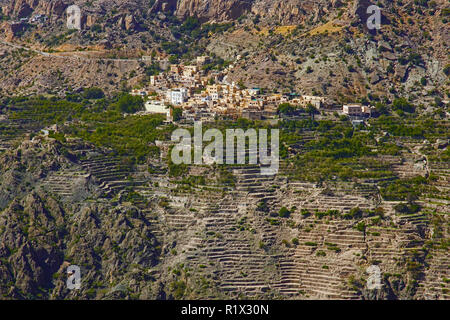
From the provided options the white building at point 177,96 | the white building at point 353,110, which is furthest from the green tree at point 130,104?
the white building at point 353,110

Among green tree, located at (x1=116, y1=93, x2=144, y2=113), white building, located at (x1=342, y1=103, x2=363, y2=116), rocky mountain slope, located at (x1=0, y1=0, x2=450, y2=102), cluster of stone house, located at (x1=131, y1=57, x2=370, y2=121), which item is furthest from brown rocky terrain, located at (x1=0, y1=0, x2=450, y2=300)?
green tree, located at (x1=116, y1=93, x2=144, y2=113)

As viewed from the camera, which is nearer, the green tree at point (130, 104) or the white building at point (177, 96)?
the white building at point (177, 96)

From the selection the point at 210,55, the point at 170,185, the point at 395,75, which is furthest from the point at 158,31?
the point at 170,185

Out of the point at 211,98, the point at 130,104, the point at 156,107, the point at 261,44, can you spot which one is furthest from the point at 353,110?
the point at 130,104

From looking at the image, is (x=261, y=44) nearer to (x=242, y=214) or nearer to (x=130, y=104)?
(x=130, y=104)

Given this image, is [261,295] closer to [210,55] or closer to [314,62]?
[314,62]

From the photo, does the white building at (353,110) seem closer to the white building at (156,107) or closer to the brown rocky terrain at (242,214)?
the brown rocky terrain at (242,214)

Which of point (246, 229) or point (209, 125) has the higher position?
point (209, 125)
